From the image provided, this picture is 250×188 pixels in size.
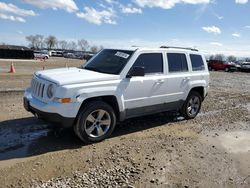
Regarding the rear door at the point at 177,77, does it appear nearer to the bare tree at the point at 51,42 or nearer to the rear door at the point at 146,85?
the rear door at the point at 146,85

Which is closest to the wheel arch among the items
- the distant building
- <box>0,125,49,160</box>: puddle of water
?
<box>0,125,49,160</box>: puddle of water

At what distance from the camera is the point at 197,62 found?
8.16 m

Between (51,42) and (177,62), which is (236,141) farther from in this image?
(51,42)

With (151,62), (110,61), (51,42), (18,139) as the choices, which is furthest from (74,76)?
(51,42)

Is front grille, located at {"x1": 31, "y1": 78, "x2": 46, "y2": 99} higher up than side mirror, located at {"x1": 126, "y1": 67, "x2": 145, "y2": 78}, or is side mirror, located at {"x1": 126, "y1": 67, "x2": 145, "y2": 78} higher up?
side mirror, located at {"x1": 126, "y1": 67, "x2": 145, "y2": 78}

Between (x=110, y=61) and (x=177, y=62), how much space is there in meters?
1.88

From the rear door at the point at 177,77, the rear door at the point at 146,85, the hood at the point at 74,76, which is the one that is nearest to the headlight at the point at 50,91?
the hood at the point at 74,76

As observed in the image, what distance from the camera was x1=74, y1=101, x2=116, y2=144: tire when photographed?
18.3ft

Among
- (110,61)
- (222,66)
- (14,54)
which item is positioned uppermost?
(14,54)

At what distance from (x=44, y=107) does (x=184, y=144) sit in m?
2.95

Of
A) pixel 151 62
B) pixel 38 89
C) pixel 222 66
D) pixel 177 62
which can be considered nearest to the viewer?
pixel 38 89

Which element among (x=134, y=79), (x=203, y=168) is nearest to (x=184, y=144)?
(x=203, y=168)

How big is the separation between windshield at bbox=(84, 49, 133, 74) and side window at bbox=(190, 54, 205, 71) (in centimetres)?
221

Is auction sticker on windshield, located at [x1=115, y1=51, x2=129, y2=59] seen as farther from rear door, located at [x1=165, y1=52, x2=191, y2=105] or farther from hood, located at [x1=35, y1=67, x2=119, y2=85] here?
rear door, located at [x1=165, y1=52, x2=191, y2=105]
